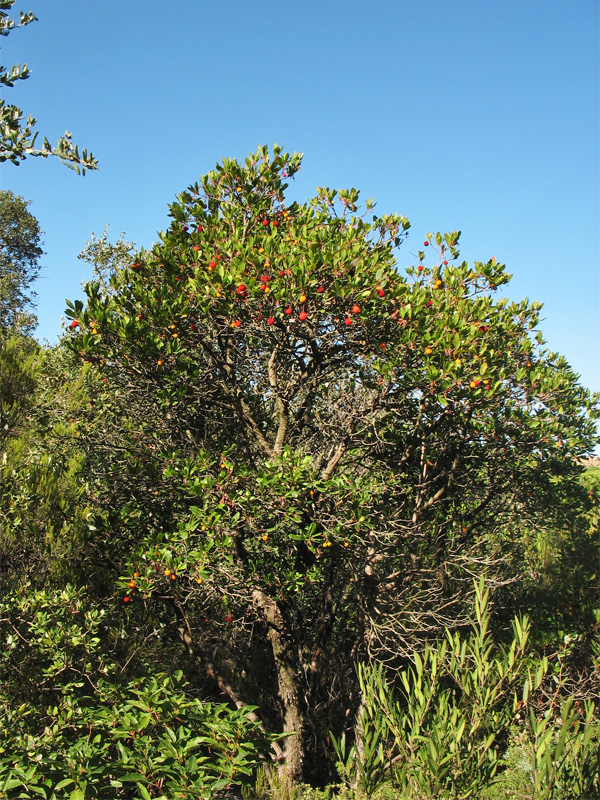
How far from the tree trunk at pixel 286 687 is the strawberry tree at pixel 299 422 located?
0.07ft

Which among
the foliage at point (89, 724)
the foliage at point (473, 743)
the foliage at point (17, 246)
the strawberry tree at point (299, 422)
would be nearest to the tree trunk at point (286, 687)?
the strawberry tree at point (299, 422)

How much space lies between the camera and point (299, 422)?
6.49 metres

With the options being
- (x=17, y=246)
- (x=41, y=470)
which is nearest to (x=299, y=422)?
(x=41, y=470)

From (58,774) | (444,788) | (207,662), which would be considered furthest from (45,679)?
(444,788)

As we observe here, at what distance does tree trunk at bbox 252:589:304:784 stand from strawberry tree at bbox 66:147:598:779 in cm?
2

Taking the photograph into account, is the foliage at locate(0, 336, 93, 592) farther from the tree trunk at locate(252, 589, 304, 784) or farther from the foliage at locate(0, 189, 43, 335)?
the foliage at locate(0, 189, 43, 335)

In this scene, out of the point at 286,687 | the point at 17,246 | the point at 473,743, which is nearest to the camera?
the point at 473,743

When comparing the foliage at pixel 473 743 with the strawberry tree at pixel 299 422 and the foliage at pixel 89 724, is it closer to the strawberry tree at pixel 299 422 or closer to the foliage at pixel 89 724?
the foliage at pixel 89 724

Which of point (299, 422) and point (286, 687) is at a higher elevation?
point (299, 422)

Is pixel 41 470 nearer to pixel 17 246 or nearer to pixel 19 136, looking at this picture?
pixel 19 136

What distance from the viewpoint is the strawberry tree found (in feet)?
17.1

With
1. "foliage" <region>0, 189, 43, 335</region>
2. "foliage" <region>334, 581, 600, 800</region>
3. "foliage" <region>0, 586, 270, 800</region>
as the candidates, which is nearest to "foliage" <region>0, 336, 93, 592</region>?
"foliage" <region>0, 586, 270, 800</region>

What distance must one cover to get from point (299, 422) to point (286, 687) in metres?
2.86

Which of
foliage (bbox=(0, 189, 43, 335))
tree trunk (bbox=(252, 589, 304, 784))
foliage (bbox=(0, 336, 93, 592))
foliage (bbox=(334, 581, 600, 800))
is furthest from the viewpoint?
foliage (bbox=(0, 189, 43, 335))
